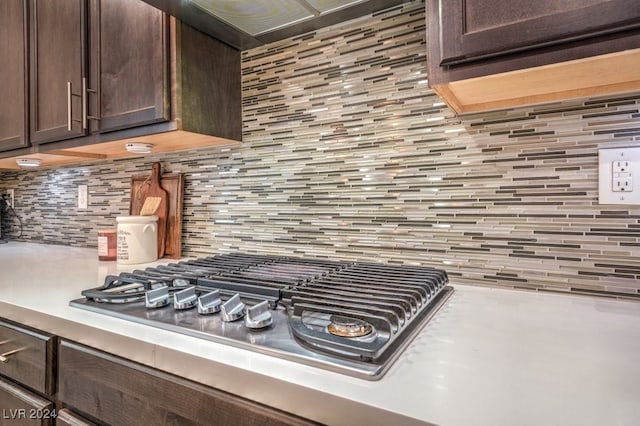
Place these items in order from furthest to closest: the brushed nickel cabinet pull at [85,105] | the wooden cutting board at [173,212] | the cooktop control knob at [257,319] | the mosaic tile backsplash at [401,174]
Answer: the wooden cutting board at [173,212], the brushed nickel cabinet pull at [85,105], the mosaic tile backsplash at [401,174], the cooktop control knob at [257,319]

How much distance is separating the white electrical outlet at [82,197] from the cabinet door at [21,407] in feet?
3.77

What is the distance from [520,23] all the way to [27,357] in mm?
1223

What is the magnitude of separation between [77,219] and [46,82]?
30.1 inches

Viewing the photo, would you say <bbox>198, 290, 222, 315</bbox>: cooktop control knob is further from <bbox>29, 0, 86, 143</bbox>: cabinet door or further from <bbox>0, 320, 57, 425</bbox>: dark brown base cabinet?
<bbox>29, 0, 86, 143</bbox>: cabinet door

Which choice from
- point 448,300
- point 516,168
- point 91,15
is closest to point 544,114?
point 516,168

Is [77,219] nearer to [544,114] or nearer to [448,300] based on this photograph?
[448,300]

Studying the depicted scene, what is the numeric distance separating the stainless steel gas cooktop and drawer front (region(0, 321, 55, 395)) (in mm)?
113

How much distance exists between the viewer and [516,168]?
92 centimetres

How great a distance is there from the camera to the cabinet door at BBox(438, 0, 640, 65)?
1.91 ft

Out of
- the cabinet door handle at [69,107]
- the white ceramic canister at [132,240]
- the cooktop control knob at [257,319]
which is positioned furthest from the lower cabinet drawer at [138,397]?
the cabinet door handle at [69,107]

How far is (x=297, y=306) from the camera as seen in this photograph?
67 cm

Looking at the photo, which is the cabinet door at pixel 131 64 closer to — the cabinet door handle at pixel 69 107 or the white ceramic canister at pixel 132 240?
the cabinet door handle at pixel 69 107

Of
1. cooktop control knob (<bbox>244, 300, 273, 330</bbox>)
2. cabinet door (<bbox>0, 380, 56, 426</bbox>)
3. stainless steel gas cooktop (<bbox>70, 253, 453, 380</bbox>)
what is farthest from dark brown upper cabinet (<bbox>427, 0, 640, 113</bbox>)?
cabinet door (<bbox>0, 380, 56, 426</bbox>)

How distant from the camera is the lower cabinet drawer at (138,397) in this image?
0.52 m
